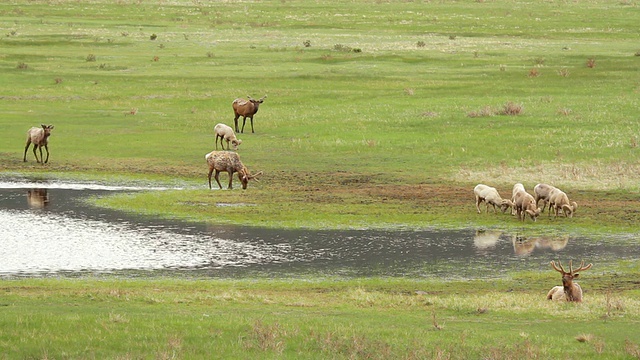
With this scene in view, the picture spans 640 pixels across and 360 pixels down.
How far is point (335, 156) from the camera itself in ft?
Result: 134

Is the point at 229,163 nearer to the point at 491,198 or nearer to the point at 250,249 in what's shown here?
the point at 250,249

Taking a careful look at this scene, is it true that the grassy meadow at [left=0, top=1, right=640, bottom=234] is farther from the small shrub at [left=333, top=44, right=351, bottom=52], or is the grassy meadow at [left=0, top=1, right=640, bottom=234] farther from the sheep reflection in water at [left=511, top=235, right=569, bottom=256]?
the sheep reflection in water at [left=511, top=235, right=569, bottom=256]

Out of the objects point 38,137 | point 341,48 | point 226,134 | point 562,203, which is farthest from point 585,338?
point 341,48

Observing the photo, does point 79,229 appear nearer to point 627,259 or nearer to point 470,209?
point 470,209

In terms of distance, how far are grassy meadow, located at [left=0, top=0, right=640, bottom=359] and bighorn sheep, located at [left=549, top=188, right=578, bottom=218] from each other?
0.88 ft

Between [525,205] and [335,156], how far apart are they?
12.2 meters

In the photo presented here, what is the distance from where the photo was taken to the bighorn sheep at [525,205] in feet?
99.0

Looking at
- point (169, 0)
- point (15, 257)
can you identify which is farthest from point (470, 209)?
point (169, 0)

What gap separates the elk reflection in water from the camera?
1266 inches

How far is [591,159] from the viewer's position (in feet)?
128

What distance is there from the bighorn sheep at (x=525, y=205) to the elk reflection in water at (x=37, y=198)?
1482 centimetres

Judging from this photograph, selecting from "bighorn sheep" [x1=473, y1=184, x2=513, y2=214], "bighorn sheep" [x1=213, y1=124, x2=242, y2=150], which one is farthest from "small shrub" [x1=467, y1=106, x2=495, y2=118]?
"bighorn sheep" [x1=473, y1=184, x2=513, y2=214]

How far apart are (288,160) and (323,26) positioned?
2571 inches

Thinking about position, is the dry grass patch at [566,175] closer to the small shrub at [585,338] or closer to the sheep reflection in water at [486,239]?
the sheep reflection in water at [486,239]
